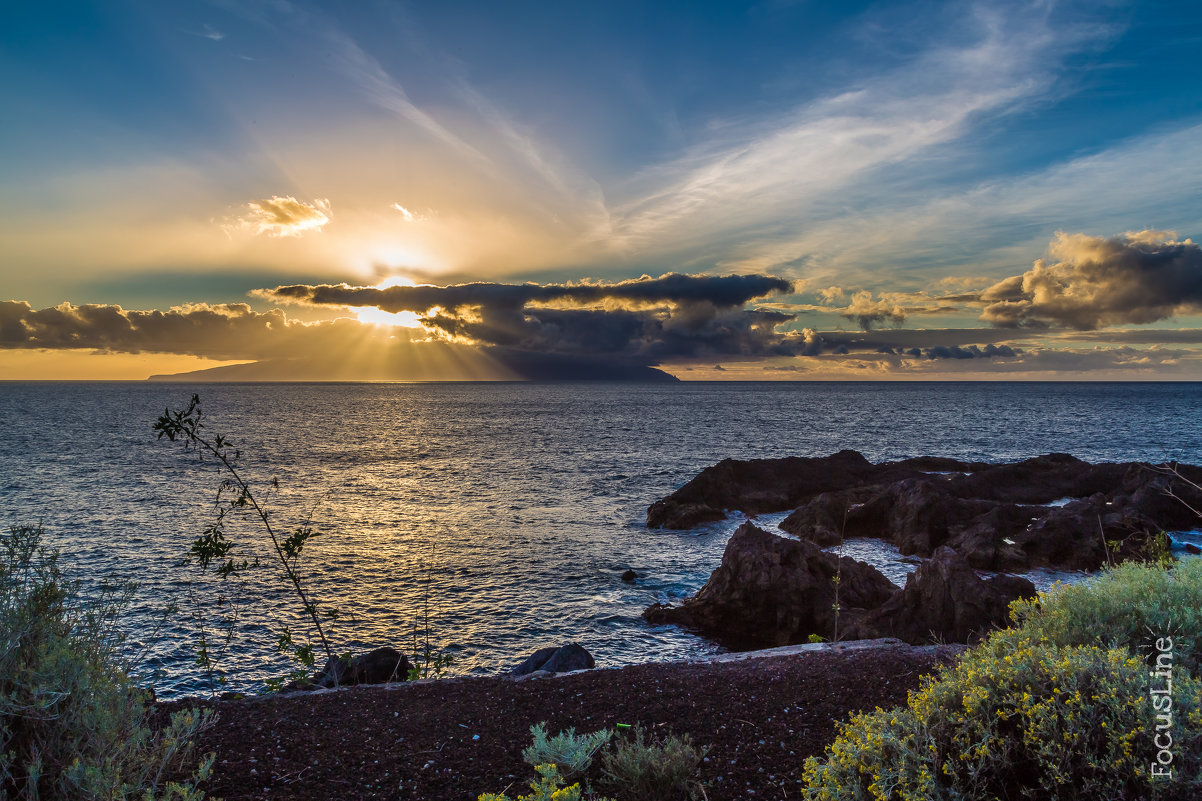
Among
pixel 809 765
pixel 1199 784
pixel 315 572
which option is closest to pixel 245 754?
pixel 809 765

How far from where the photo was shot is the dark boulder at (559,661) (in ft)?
38.6

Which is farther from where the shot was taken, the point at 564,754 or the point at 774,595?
the point at 774,595

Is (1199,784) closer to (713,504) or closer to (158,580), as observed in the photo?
(158,580)

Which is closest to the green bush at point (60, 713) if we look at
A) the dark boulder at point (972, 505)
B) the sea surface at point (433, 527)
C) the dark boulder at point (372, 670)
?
the sea surface at point (433, 527)

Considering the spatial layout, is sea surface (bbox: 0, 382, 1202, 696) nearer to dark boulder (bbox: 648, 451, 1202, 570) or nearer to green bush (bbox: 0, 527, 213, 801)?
dark boulder (bbox: 648, 451, 1202, 570)

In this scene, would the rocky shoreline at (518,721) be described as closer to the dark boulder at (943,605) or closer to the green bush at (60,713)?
the green bush at (60,713)

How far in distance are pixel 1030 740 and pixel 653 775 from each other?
2969mm

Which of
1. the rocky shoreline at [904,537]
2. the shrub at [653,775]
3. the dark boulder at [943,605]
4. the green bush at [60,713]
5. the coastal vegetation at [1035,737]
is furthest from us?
the rocky shoreline at [904,537]

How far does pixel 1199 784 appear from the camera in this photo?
10.5 feet

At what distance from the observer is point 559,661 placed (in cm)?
1188

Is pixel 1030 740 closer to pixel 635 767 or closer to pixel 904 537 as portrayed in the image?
pixel 635 767

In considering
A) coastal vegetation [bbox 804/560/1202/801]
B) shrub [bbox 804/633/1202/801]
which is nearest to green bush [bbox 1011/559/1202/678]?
coastal vegetation [bbox 804/560/1202/801]

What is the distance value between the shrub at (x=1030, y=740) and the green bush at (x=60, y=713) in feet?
14.4

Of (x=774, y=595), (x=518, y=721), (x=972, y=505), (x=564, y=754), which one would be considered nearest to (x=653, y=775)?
(x=564, y=754)
